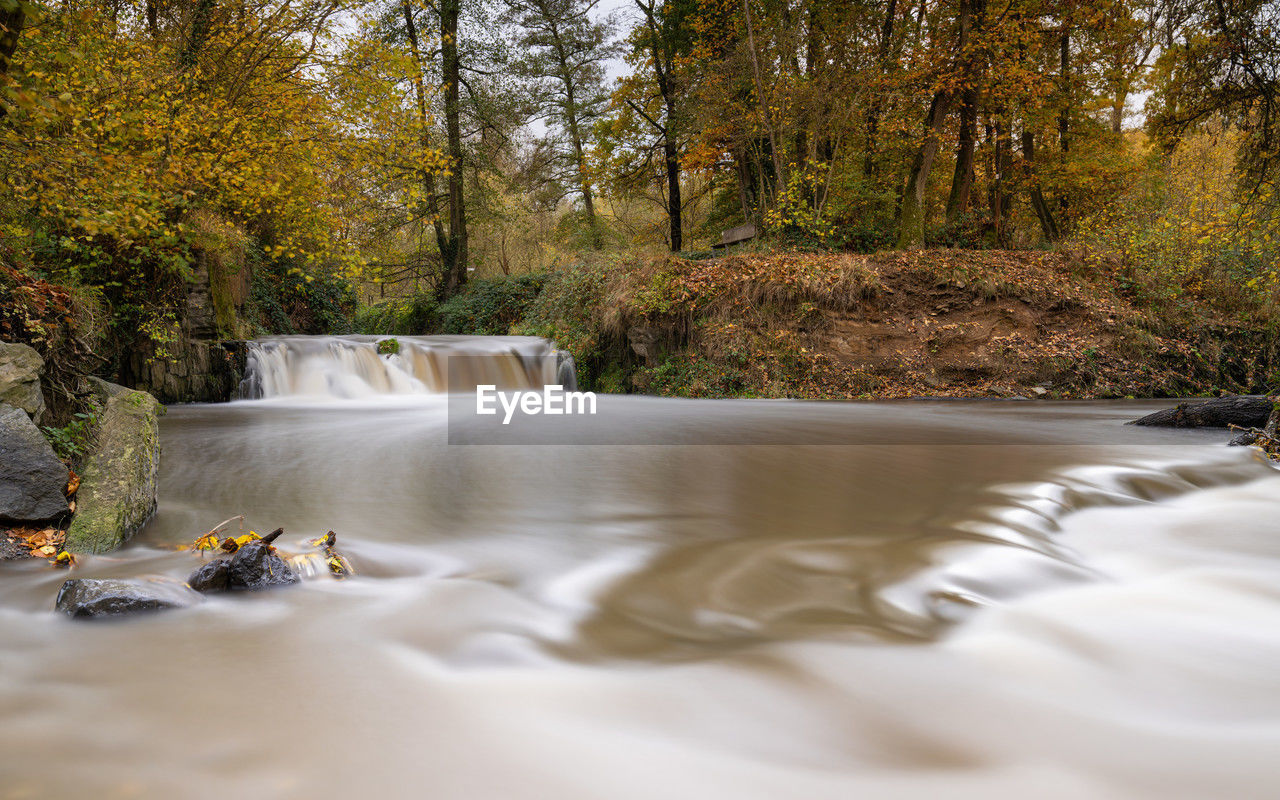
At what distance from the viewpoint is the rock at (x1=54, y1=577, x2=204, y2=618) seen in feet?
8.91

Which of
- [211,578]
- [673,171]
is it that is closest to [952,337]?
[673,171]

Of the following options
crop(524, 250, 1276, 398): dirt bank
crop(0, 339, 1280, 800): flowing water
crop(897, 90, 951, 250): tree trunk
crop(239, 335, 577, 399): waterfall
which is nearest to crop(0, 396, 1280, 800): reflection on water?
crop(0, 339, 1280, 800): flowing water

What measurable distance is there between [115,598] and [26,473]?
1.30m

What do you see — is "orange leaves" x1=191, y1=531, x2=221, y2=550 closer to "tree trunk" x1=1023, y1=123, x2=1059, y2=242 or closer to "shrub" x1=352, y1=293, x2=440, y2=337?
"shrub" x1=352, y1=293, x2=440, y2=337

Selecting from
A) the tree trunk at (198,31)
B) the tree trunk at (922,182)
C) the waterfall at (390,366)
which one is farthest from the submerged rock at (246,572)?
the tree trunk at (922,182)

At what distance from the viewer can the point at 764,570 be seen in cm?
350

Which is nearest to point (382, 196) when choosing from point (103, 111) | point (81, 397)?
point (103, 111)

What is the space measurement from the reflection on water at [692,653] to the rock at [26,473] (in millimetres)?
385

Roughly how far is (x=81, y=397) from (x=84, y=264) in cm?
730

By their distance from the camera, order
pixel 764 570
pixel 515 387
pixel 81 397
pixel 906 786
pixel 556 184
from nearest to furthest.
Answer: pixel 906 786 < pixel 764 570 < pixel 81 397 < pixel 515 387 < pixel 556 184

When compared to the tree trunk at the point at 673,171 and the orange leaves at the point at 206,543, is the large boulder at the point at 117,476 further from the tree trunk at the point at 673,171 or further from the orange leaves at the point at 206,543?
the tree trunk at the point at 673,171

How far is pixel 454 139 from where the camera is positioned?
70.1 feet

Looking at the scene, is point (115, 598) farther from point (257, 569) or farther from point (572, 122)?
point (572, 122)

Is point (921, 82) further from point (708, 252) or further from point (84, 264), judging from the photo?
point (84, 264)
